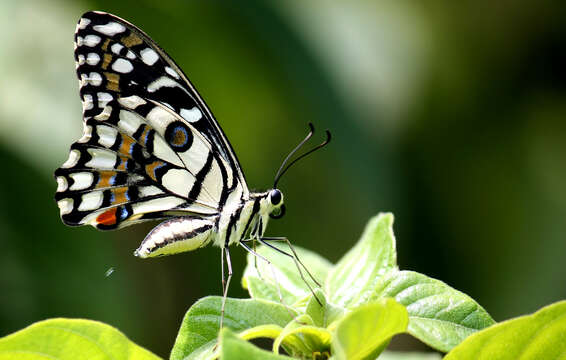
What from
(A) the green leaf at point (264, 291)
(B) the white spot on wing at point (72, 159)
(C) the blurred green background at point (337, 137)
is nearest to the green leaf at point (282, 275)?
(A) the green leaf at point (264, 291)

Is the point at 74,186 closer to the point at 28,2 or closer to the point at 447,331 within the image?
the point at 447,331

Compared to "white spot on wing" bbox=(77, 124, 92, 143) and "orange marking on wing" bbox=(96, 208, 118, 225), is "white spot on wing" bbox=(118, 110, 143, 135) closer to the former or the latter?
"white spot on wing" bbox=(77, 124, 92, 143)

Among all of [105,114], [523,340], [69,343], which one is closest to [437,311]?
[523,340]

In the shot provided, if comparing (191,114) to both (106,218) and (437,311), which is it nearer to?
(106,218)

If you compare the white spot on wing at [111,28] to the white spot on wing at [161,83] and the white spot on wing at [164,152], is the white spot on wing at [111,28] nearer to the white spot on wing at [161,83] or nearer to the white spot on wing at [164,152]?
the white spot on wing at [161,83]

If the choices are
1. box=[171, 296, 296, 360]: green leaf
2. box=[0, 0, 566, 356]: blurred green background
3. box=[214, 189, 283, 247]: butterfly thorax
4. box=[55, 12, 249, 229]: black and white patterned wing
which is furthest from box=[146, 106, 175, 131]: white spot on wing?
box=[0, 0, 566, 356]: blurred green background

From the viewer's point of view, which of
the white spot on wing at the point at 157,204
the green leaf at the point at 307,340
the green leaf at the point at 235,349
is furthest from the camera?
the white spot on wing at the point at 157,204
